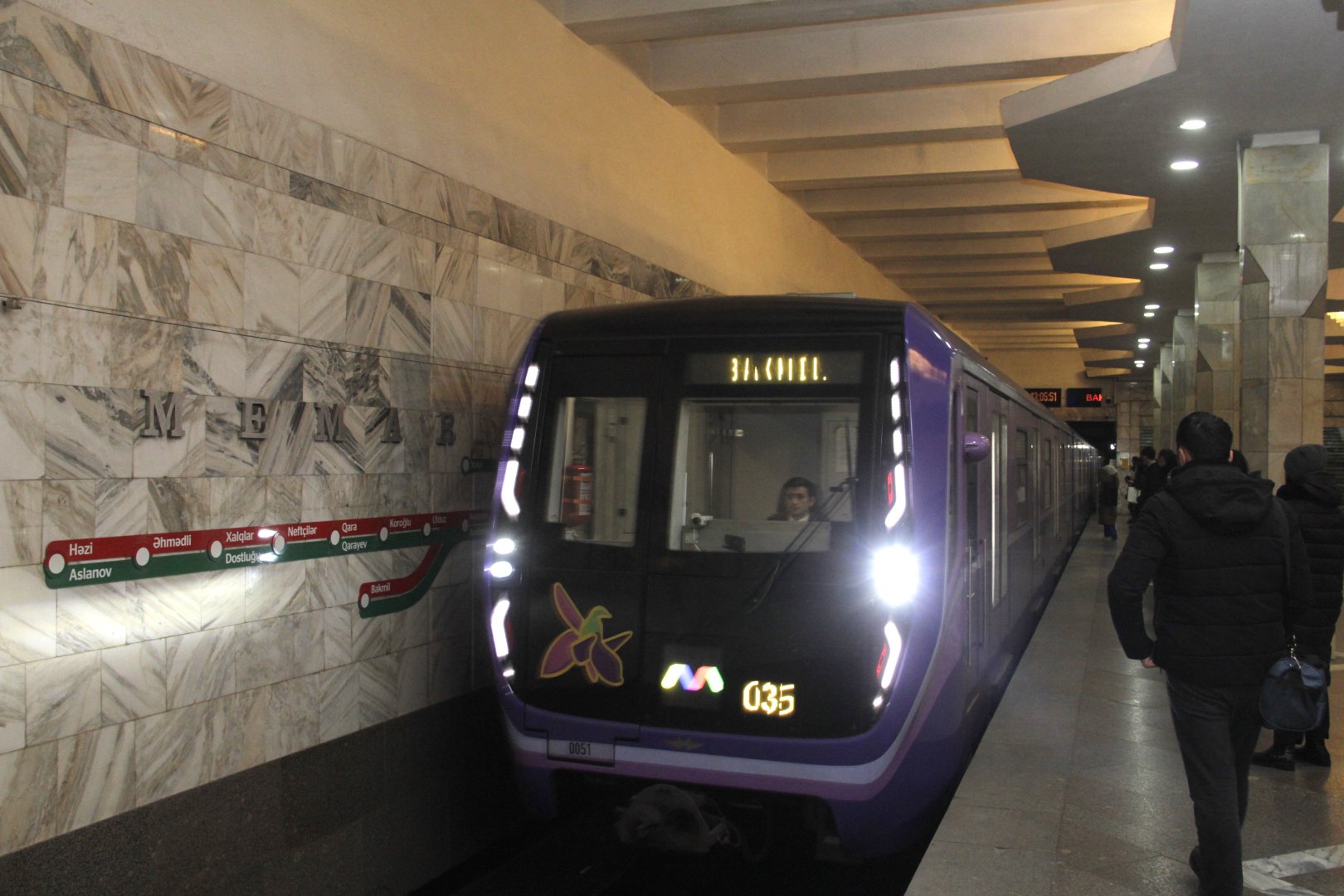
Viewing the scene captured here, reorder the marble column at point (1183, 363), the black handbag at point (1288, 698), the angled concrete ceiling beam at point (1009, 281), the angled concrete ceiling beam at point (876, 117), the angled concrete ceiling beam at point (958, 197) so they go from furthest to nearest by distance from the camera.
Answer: the marble column at point (1183, 363) → the angled concrete ceiling beam at point (1009, 281) → the angled concrete ceiling beam at point (958, 197) → the angled concrete ceiling beam at point (876, 117) → the black handbag at point (1288, 698)

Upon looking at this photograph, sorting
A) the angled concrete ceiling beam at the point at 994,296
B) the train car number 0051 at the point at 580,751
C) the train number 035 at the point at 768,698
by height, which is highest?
the angled concrete ceiling beam at the point at 994,296

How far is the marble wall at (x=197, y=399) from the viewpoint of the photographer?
432 cm

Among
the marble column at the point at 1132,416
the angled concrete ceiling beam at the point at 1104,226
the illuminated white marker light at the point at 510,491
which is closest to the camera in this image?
the illuminated white marker light at the point at 510,491

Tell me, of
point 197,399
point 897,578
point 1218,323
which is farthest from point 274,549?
point 1218,323

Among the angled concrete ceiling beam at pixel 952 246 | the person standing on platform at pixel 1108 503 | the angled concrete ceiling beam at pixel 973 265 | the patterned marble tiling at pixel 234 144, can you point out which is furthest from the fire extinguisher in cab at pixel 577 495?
the person standing on platform at pixel 1108 503

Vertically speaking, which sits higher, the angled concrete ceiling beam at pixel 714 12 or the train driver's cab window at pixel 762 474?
the angled concrete ceiling beam at pixel 714 12

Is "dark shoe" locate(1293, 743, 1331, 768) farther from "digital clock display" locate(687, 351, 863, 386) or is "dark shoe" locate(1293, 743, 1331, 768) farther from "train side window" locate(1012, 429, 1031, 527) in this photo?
"digital clock display" locate(687, 351, 863, 386)

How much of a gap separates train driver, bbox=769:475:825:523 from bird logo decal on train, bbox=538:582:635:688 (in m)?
0.89

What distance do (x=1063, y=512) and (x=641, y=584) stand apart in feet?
37.9

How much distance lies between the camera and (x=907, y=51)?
9.60 m

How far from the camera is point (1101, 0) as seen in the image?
9211mm

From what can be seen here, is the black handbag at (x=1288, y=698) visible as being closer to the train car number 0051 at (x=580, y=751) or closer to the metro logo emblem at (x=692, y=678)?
the metro logo emblem at (x=692, y=678)

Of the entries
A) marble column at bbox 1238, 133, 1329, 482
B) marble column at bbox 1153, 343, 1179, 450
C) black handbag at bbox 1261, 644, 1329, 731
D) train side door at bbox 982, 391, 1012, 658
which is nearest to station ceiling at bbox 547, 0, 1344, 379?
→ marble column at bbox 1238, 133, 1329, 482

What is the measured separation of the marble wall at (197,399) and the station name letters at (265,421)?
0.13 feet
